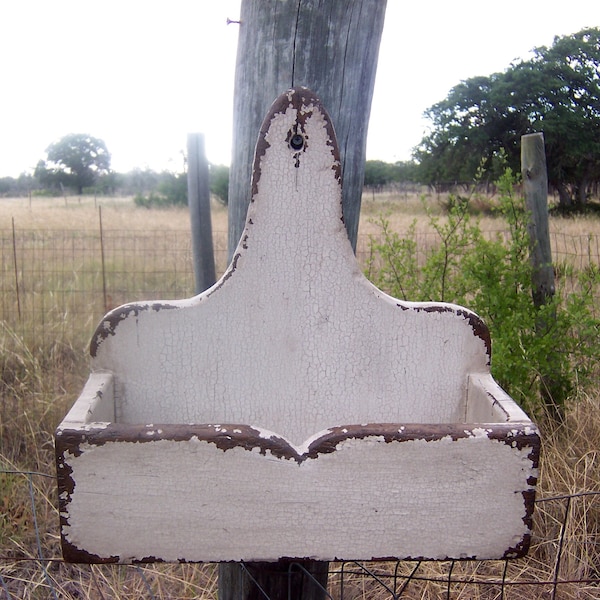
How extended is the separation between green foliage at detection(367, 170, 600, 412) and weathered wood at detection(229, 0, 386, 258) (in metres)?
1.08

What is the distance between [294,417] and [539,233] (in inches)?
66.4

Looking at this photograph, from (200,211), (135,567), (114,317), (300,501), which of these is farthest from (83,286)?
(300,501)

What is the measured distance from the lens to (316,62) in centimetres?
109

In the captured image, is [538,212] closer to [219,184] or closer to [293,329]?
[293,329]

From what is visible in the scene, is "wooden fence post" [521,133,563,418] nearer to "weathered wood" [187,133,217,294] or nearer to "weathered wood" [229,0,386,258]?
"weathered wood" [187,133,217,294]

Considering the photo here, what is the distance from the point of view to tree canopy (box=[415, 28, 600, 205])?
3.06 metres

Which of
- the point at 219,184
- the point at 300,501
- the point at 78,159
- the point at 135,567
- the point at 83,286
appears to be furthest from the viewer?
the point at 78,159

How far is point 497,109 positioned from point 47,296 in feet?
9.94

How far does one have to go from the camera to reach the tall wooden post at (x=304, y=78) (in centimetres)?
108

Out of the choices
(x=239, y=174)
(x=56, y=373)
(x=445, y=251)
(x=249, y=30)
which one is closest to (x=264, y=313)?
(x=239, y=174)

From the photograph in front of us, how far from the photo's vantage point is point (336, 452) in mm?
775

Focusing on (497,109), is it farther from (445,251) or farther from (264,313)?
(264,313)

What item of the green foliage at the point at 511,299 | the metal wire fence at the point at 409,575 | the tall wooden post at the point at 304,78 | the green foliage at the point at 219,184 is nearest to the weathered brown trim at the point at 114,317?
the tall wooden post at the point at 304,78

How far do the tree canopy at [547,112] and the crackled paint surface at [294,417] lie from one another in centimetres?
136
